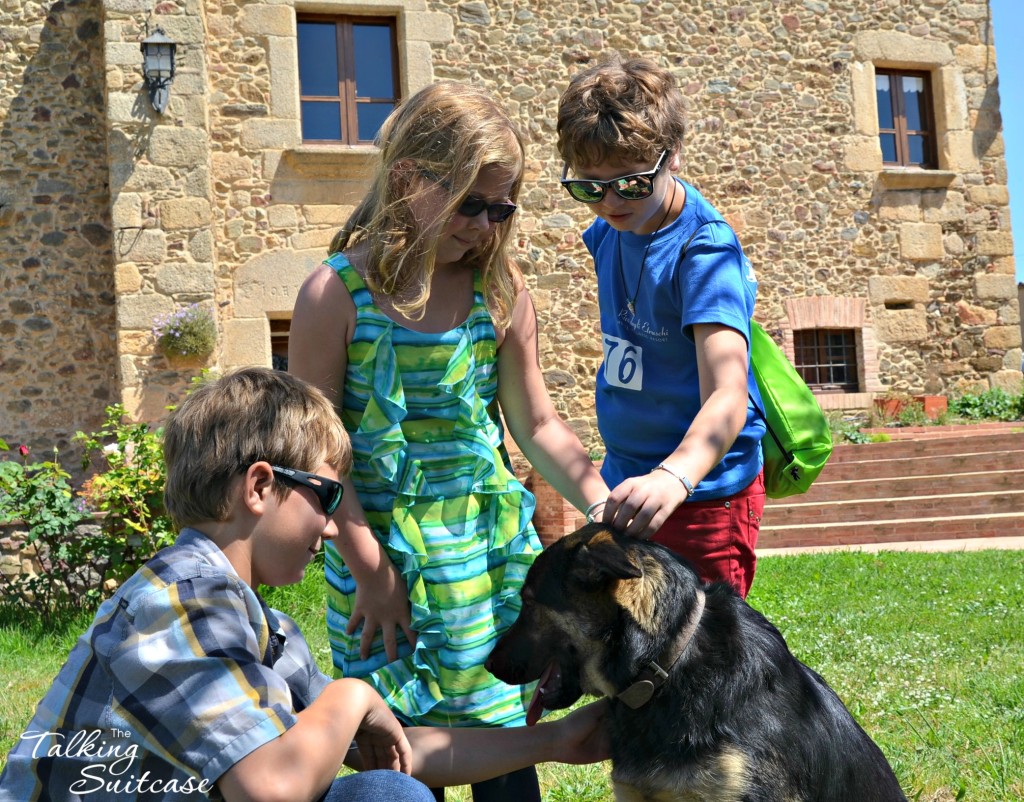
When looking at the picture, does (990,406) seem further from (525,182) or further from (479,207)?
(479,207)

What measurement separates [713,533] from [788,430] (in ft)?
1.28

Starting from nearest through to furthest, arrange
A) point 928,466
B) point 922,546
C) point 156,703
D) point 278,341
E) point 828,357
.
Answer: point 156,703 → point 922,546 → point 928,466 → point 278,341 → point 828,357

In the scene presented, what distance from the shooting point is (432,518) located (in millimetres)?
A: 2371

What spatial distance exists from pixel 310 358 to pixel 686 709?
117 cm

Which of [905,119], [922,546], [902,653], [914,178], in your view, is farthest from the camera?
[905,119]

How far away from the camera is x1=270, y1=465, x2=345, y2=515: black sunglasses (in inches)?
75.4

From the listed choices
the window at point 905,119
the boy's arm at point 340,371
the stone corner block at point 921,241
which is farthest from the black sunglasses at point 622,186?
the window at point 905,119

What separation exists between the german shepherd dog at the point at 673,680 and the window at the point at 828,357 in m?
11.5

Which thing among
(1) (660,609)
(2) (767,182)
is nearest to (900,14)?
(2) (767,182)

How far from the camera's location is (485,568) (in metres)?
2.44

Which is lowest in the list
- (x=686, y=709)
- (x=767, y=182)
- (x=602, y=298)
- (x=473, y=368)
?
(x=686, y=709)

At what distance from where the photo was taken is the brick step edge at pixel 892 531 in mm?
9734

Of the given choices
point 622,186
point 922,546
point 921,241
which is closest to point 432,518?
point 622,186

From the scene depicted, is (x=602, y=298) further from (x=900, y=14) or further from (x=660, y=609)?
(x=900, y=14)
